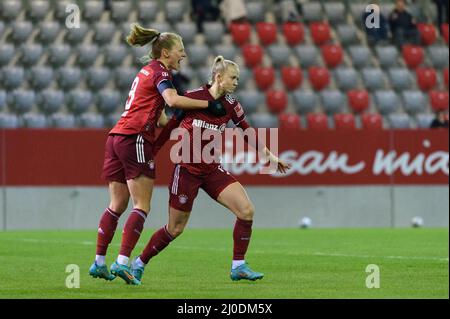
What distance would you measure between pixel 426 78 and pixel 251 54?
10.9 feet

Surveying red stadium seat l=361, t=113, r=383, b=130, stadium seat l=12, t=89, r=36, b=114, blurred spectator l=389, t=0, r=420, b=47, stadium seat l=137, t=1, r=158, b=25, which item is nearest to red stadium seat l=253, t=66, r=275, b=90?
red stadium seat l=361, t=113, r=383, b=130

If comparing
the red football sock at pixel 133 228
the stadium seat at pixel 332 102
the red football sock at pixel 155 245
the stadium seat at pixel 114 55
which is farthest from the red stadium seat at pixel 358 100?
the red football sock at pixel 133 228

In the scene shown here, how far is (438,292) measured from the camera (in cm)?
873

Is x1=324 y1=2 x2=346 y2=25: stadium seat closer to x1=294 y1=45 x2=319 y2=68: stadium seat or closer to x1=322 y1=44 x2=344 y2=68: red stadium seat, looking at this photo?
x1=322 y1=44 x2=344 y2=68: red stadium seat

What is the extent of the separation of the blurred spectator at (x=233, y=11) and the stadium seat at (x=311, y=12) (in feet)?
3.96

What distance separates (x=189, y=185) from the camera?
9766mm

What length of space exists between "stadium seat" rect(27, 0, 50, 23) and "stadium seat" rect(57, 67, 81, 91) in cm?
134

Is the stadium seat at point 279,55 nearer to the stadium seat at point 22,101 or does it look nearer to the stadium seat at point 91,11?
the stadium seat at point 91,11

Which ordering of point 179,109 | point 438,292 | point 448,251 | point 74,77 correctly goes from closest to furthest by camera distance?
point 438,292
point 179,109
point 448,251
point 74,77

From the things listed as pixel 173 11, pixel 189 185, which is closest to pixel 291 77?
pixel 173 11

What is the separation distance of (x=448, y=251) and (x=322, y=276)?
11.6 ft
